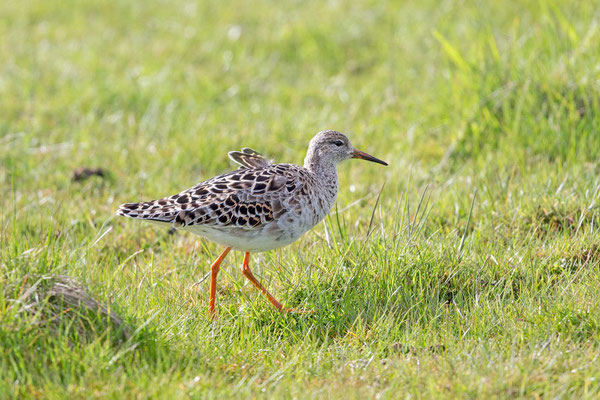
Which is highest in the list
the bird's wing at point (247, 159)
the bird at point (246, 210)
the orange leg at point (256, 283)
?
the bird's wing at point (247, 159)

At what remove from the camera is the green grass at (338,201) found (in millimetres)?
4270

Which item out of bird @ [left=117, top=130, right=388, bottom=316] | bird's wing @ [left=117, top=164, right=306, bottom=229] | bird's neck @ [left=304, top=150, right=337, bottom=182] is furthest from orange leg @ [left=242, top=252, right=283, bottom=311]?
bird's neck @ [left=304, top=150, right=337, bottom=182]

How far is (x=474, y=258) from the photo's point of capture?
547cm

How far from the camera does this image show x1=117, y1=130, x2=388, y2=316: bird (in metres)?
5.16

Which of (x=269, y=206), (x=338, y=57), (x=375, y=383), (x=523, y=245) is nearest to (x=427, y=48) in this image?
(x=338, y=57)

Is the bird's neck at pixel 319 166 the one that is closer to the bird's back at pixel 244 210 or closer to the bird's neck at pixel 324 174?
the bird's neck at pixel 324 174

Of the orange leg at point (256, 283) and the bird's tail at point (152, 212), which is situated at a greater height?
the bird's tail at point (152, 212)

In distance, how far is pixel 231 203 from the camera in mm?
5242

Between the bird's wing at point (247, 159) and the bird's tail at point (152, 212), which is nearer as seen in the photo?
the bird's tail at point (152, 212)

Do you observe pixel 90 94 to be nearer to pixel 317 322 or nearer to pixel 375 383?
pixel 317 322

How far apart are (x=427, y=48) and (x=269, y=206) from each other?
213 inches

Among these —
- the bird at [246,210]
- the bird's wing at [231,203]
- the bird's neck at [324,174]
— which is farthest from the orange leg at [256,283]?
the bird's neck at [324,174]

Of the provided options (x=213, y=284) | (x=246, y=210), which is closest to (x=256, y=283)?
(x=213, y=284)

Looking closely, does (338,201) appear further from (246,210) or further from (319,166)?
(246,210)
